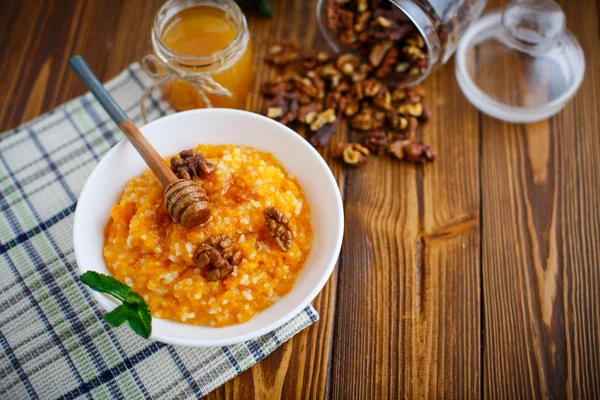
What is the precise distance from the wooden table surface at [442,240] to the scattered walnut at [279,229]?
424 mm

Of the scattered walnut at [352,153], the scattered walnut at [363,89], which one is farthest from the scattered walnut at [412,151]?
the scattered walnut at [352,153]

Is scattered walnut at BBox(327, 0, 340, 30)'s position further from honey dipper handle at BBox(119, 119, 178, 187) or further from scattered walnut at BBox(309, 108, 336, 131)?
honey dipper handle at BBox(119, 119, 178, 187)

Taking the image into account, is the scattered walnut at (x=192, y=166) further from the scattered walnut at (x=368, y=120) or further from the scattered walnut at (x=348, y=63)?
the scattered walnut at (x=348, y=63)

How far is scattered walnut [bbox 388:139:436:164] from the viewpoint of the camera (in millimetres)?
2031

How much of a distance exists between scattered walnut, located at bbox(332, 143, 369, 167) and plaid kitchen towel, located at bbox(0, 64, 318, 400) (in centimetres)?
60

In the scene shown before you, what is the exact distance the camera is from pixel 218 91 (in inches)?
72.6

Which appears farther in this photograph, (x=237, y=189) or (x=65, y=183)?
(x=65, y=183)

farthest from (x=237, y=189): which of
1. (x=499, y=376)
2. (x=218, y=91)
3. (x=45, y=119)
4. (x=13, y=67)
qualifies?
(x=13, y=67)

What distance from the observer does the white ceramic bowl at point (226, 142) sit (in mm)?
1438

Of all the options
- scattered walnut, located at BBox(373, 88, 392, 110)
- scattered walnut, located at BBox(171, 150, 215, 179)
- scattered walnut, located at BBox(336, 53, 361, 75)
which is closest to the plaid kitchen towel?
scattered walnut, located at BBox(171, 150, 215, 179)

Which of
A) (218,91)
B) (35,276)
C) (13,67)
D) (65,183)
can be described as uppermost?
(218,91)

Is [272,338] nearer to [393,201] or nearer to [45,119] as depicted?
[393,201]

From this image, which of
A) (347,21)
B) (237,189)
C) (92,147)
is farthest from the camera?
(347,21)

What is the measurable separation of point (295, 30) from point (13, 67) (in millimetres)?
1177
